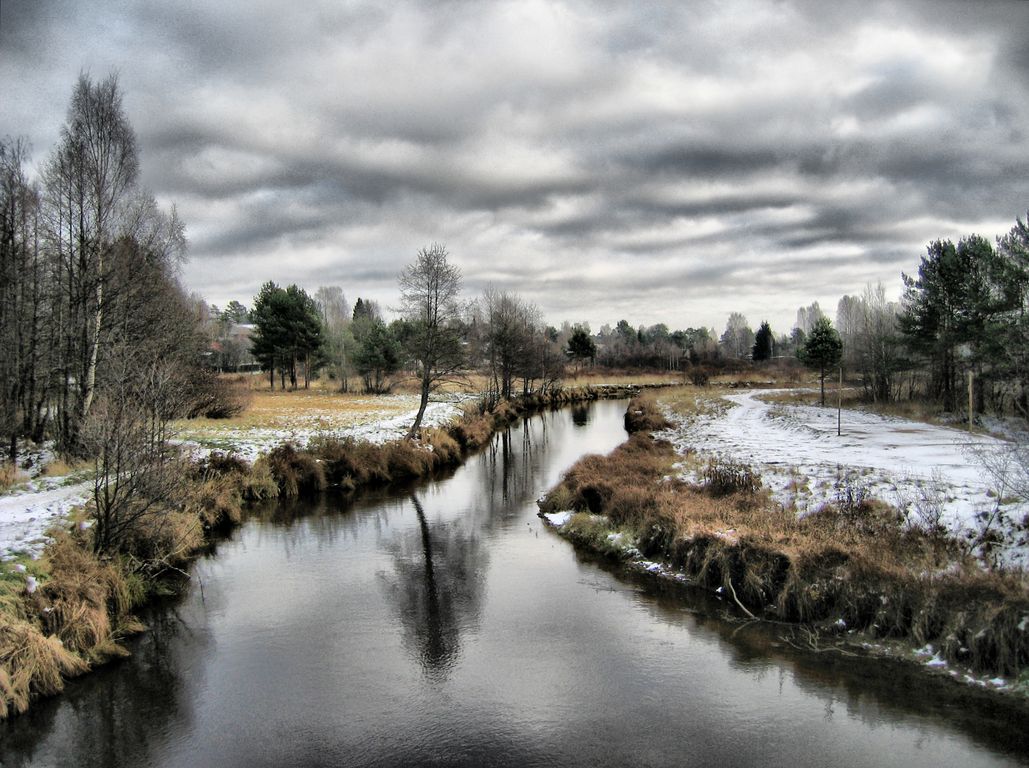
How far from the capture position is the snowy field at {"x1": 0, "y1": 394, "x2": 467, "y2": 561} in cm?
1246

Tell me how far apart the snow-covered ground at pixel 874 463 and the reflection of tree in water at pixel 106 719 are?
13.4 meters

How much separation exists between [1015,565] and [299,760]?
11608 millimetres

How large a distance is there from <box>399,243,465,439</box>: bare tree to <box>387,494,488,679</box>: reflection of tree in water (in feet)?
41.4

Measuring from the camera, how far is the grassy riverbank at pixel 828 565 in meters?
9.58

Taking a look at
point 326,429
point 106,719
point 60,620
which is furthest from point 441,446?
point 106,719

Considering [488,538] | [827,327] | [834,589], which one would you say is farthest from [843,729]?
[827,327]

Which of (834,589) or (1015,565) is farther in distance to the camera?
(834,589)

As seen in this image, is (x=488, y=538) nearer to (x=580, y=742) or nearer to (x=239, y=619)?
(x=239, y=619)

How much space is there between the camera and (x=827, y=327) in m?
41.3

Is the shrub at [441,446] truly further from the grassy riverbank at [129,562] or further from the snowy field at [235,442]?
the grassy riverbank at [129,562]

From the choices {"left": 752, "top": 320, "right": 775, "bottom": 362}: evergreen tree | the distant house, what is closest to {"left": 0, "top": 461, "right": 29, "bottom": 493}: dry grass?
the distant house

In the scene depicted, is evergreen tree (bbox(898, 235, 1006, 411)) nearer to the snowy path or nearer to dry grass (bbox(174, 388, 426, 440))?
dry grass (bbox(174, 388, 426, 440))

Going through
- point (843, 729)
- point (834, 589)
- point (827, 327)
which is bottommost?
point (843, 729)

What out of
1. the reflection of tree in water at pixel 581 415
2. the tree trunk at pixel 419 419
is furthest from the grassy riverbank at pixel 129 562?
the reflection of tree in water at pixel 581 415
